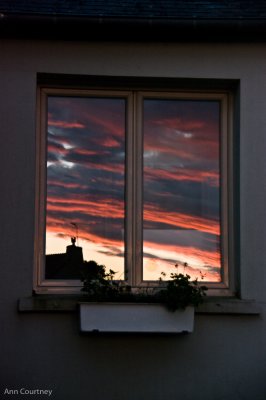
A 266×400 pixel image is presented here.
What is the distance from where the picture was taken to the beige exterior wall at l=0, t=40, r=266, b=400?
23.8 feet

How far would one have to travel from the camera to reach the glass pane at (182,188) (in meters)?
7.65

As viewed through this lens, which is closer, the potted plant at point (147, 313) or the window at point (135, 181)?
the potted plant at point (147, 313)

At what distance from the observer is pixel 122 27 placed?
7.38 m

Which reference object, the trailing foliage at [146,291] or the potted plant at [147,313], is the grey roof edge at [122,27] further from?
the potted plant at [147,313]

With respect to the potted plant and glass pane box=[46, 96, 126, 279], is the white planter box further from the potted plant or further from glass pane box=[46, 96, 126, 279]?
glass pane box=[46, 96, 126, 279]

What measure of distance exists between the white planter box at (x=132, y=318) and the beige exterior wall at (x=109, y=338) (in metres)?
0.26

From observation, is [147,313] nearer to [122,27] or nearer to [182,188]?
[182,188]

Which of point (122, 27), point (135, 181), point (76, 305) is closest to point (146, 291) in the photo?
point (76, 305)

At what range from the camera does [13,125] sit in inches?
292

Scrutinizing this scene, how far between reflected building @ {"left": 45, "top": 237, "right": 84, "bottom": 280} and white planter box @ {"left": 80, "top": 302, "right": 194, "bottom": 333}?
21.2 inches

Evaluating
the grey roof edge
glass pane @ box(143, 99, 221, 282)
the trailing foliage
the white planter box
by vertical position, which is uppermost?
the grey roof edge

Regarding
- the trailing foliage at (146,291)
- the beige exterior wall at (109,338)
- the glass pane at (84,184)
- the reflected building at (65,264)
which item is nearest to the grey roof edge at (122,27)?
the beige exterior wall at (109,338)

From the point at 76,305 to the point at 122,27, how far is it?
8.08 feet

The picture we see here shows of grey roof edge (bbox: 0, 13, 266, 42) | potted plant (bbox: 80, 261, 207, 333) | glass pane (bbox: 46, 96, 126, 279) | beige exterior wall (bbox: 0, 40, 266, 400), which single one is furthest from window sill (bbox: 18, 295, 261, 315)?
grey roof edge (bbox: 0, 13, 266, 42)
